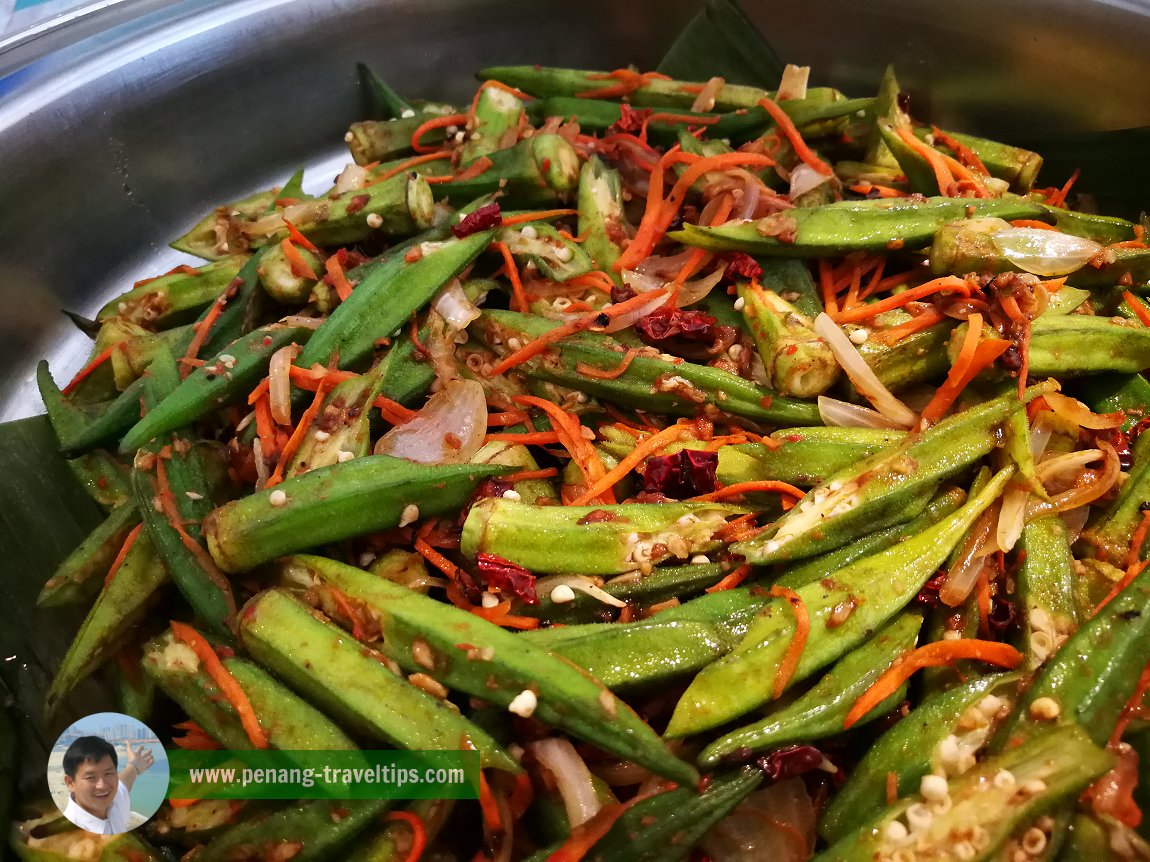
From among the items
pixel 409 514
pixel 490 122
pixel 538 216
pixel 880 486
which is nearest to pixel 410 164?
pixel 490 122

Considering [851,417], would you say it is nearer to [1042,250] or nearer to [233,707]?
[1042,250]

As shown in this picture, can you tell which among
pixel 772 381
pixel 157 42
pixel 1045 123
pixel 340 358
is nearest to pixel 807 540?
pixel 772 381

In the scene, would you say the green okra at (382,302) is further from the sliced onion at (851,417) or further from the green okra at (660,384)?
the sliced onion at (851,417)

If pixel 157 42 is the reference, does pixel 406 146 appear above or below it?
below

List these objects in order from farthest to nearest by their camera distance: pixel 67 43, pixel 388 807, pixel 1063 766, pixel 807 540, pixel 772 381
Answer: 1. pixel 67 43
2. pixel 772 381
3. pixel 807 540
4. pixel 388 807
5. pixel 1063 766

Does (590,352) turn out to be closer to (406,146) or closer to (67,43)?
(406,146)

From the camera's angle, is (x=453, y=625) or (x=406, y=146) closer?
(x=453, y=625)

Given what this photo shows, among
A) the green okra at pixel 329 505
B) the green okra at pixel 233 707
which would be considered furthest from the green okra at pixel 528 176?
the green okra at pixel 233 707

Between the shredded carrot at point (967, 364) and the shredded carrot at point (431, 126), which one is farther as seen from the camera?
the shredded carrot at point (431, 126)
